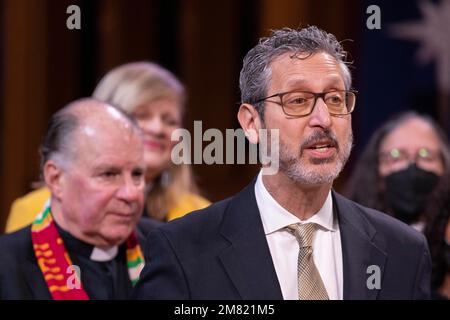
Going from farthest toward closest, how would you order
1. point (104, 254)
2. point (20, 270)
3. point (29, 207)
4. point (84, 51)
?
point (84, 51) < point (29, 207) < point (104, 254) < point (20, 270)

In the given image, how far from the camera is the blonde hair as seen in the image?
7.15 feet

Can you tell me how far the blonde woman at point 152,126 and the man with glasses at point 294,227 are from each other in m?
0.78

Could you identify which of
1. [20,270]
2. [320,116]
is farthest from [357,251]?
[20,270]

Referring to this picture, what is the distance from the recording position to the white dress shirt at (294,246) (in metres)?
1.32

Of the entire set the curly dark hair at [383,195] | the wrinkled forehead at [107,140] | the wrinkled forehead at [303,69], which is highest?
the wrinkled forehead at [303,69]

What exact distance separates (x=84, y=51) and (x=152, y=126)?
1.04m

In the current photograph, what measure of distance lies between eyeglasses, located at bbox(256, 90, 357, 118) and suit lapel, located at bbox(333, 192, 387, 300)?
6.8 inches

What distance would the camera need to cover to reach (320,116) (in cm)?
125

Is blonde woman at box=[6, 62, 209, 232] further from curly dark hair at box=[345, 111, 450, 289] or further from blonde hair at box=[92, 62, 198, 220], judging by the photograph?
curly dark hair at box=[345, 111, 450, 289]

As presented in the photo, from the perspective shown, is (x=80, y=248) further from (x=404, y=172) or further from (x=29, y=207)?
(x=404, y=172)

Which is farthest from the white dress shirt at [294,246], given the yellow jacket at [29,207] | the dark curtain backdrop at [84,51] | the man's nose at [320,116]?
the dark curtain backdrop at [84,51]

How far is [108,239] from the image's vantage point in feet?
5.98

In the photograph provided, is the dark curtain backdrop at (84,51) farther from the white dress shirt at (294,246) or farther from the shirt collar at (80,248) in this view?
the white dress shirt at (294,246)
